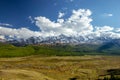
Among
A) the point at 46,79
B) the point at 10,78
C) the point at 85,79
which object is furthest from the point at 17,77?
the point at 85,79

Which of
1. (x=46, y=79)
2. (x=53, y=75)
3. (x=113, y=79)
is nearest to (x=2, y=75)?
(x=46, y=79)

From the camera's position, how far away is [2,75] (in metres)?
111

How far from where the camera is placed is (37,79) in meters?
115

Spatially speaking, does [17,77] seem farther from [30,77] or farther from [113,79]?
[113,79]

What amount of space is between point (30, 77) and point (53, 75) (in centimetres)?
2023

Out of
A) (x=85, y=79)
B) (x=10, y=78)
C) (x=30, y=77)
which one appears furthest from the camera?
(x=85, y=79)

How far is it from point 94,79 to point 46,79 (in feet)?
87.5

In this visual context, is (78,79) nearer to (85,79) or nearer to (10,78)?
(85,79)

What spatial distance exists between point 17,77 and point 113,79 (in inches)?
1782

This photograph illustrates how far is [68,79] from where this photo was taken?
130 metres

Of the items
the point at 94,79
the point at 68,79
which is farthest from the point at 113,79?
the point at 68,79

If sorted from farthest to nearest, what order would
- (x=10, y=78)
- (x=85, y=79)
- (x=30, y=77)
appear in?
(x=85, y=79)
(x=30, y=77)
(x=10, y=78)

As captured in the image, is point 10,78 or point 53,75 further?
point 53,75

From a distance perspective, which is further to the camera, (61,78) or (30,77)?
(61,78)
